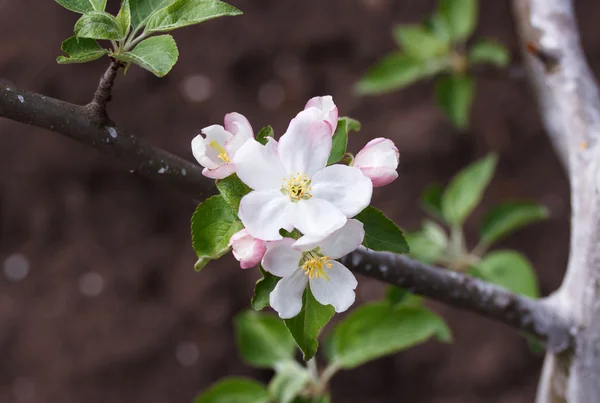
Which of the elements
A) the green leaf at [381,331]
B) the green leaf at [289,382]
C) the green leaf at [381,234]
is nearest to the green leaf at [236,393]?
the green leaf at [289,382]

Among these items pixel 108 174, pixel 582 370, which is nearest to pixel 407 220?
pixel 108 174

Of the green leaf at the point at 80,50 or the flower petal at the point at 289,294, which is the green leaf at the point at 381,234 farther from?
the green leaf at the point at 80,50

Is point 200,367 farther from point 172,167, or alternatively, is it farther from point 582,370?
point 172,167

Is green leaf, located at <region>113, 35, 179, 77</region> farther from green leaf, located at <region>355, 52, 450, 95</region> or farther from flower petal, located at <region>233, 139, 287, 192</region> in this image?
green leaf, located at <region>355, 52, 450, 95</region>

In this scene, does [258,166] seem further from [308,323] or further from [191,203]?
[191,203]

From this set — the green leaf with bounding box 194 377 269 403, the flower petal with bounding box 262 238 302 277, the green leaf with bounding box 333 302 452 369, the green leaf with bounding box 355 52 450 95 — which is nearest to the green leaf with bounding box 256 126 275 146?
the flower petal with bounding box 262 238 302 277

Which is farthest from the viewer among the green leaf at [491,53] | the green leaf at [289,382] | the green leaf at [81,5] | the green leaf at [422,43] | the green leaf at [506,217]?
the green leaf at [422,43]

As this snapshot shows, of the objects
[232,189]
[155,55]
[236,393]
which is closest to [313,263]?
[232,189]
